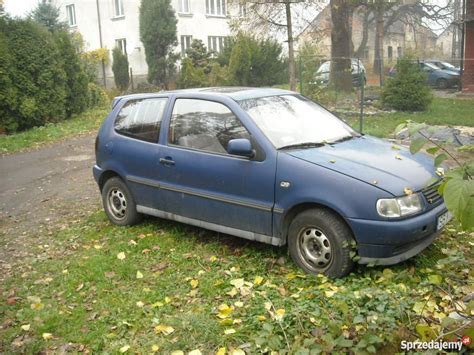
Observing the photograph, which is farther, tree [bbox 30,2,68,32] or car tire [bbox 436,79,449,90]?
tree [bbox 30,2,68,32]

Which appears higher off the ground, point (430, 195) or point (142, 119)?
point (142, 119)

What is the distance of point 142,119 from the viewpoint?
6059mm

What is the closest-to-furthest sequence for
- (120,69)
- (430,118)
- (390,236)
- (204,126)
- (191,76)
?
(390,236) < (204,126) < (430,118) < (191,76) < (120,69)

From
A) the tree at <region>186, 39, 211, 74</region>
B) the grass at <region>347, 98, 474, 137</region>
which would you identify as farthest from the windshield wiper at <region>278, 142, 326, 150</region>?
the tree at <region>186, 39, 211, 74</region>

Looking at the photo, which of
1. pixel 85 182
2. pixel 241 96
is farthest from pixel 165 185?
pixel 85 182

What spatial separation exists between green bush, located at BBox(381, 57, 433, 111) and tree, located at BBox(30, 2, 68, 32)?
75.8 ft

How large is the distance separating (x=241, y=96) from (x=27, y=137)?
10.8m

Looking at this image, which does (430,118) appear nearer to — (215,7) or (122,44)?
(122,44)

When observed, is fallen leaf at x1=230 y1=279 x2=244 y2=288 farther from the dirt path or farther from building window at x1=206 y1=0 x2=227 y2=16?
building window at x1=206 y1=0 x2=227 y2=16

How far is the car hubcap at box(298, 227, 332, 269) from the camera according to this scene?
4.44 metres

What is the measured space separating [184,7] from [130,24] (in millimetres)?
3764

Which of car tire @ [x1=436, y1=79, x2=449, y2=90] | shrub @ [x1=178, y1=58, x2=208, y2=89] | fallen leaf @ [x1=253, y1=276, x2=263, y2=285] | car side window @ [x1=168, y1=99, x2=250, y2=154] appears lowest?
fallen leaf @ [x1=253, y1=276, x2=263, y2=285]

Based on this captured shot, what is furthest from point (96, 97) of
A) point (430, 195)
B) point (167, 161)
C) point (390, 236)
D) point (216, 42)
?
point (390, 236)

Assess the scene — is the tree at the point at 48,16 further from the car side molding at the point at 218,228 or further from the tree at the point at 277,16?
the car side molding at the point at 218,228
